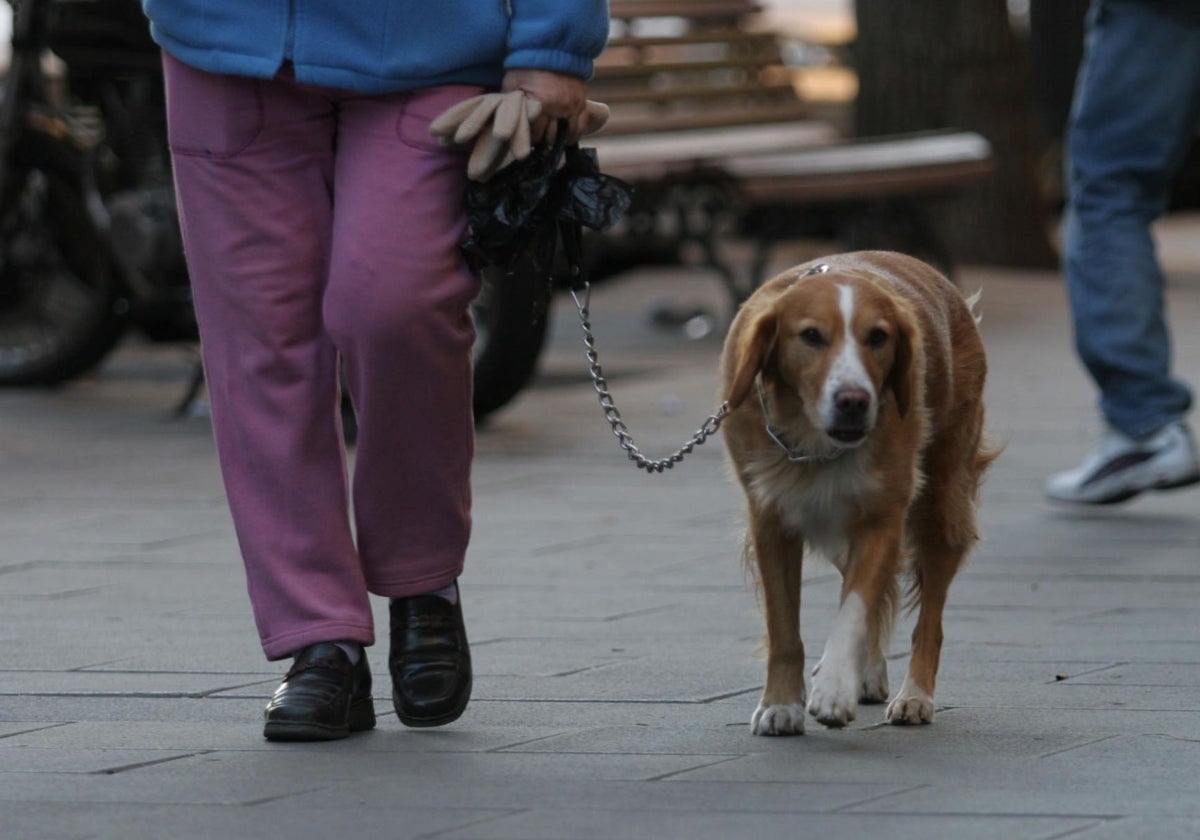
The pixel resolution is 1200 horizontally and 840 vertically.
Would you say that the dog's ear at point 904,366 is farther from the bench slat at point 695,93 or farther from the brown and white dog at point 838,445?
the bench slat at point 695,93

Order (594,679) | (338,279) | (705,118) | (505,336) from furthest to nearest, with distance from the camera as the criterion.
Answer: (705,118) → (505,336) → (594,679) → (338,279)

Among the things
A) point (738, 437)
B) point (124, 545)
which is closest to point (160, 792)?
point (738, 437)

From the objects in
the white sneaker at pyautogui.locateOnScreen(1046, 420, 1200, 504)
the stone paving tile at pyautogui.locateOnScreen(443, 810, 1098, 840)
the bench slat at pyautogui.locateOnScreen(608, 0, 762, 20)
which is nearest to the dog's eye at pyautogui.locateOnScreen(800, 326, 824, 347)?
the stone paving tile at pyautogui.locateOnScreen(443, 810, 1098, 840)

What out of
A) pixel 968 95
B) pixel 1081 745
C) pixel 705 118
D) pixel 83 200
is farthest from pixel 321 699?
pixel 968 95

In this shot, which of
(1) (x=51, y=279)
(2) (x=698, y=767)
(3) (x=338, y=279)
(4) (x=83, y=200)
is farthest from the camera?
(1) (x=51, y=279)

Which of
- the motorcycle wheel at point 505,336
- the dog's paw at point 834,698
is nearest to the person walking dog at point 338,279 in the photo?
the dog's paw at point 834,698

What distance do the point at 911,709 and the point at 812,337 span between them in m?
0.62

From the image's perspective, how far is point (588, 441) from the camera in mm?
7613

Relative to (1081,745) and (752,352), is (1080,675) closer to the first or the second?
(1081,745)

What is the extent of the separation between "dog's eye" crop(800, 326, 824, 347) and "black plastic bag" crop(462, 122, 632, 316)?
1.26 ft

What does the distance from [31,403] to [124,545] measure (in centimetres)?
298

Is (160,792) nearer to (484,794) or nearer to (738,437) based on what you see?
(484,794)

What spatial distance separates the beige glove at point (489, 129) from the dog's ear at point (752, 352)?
17.5 inches

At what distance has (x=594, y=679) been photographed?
4.11 metres
